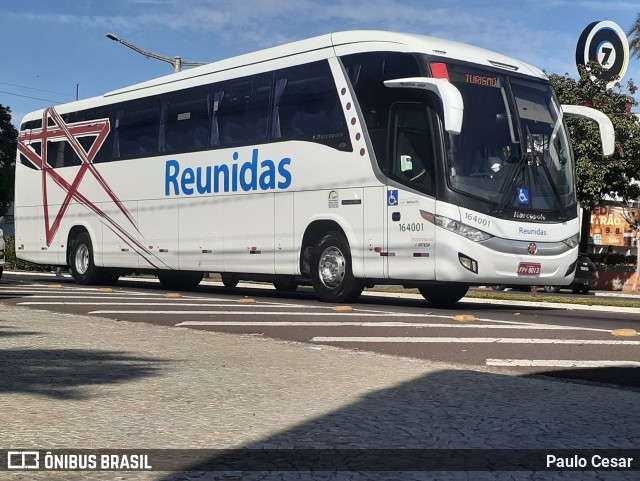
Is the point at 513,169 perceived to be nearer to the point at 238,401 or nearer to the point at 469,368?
the point at 469,368

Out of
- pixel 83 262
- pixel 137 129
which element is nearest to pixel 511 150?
pixel 137 129

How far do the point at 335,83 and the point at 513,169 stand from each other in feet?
10.7

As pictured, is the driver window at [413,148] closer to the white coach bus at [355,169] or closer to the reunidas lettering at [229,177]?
the white coach bus at [355,169]

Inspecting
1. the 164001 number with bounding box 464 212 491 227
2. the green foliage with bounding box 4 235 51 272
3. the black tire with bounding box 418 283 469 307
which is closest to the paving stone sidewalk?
the 164001 number with bounding box 464 212 491 227

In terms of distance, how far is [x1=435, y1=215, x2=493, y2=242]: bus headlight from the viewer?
45.2 feet

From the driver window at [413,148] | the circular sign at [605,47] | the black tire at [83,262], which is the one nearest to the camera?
the driver window at [413,148]

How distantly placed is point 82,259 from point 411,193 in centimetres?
1017

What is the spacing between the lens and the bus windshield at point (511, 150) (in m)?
13.9

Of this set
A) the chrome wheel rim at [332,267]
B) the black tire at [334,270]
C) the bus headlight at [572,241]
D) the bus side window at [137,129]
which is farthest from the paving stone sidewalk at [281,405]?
the bus side window at [137,129]

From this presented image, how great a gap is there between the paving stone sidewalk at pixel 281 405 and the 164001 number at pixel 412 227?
19.4 ft

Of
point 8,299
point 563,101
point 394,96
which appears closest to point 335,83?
point 394,96

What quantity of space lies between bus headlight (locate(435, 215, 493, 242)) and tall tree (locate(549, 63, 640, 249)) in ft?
69.8

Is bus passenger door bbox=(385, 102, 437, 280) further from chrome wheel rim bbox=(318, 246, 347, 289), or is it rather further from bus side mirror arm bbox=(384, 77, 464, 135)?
chrome wheel rim bbox=(318, 246, 347, 289)

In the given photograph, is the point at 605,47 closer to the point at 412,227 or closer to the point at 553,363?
the point at 412,227
